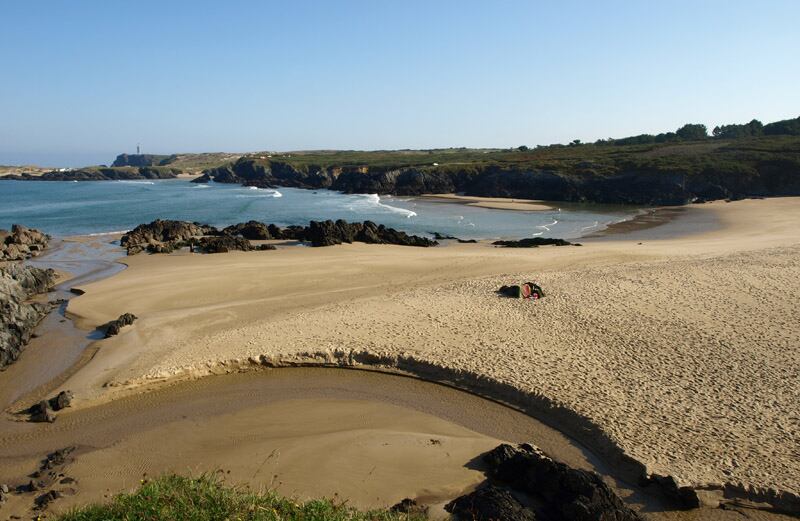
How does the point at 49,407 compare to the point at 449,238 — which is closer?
the point at 49,407

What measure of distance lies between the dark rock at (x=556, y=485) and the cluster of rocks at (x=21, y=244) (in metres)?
28.8

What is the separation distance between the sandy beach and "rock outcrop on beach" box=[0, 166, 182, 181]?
9476 centimetres

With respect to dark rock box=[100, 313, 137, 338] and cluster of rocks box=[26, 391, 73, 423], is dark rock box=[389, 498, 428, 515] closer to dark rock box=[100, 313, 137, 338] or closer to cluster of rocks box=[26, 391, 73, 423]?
cluster of rocks box=[26, 391, 73, 423]

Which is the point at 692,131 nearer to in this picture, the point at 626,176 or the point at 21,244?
the point at 626,176

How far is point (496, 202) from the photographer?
6059 cm

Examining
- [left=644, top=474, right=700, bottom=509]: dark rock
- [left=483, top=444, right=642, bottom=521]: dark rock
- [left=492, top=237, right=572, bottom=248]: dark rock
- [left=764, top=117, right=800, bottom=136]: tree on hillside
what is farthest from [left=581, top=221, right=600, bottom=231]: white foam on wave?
[left=764, top=117, right=800, bottom=136]: tree on hillside

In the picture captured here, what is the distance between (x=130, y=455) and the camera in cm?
970

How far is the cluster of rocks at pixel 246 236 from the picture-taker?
98.1ft

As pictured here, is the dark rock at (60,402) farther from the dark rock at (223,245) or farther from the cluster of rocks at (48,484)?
the dark rock at (223,245)

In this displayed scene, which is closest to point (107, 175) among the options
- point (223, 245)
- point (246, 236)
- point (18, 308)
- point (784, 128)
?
point (246, 236)

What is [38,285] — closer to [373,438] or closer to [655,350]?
[373,438]

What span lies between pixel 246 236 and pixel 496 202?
33633mm

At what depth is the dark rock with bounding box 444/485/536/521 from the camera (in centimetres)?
686

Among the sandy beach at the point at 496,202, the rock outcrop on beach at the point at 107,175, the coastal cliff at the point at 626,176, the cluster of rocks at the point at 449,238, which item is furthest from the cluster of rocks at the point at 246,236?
the rock outcrop on beach at the point at 107,175
